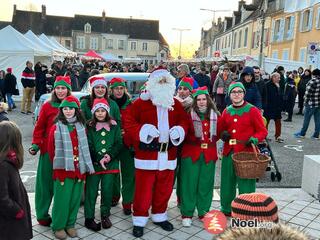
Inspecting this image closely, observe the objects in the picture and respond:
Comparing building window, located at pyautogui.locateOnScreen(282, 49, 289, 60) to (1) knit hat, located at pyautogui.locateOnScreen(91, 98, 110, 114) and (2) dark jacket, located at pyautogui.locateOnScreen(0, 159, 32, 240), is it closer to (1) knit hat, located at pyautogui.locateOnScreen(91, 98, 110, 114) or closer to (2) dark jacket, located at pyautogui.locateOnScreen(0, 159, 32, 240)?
(1) knit hat, located at pyautogui.locateOnScreen(91, 98, 110, 114)

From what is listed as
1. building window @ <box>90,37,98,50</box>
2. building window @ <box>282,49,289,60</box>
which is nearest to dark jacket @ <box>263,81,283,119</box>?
building window @ <box>282,49,289,60</box>

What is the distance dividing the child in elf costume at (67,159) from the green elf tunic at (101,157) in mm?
180

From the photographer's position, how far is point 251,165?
14.8 feet

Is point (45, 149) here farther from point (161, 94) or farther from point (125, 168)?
point (161, 94)

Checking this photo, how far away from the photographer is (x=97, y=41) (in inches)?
2712

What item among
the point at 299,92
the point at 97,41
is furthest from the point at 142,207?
the point at 97,41

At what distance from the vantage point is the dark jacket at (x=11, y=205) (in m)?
2.92

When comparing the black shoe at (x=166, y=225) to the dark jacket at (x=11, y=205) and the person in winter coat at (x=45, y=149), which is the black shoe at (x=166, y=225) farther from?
the dark jacket at (x=11, y=205)

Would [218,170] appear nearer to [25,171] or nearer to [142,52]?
[25,171]

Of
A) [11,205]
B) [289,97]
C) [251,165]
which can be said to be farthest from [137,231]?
[289,97]

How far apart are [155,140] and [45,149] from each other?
130cm

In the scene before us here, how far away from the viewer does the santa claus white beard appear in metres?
4.42

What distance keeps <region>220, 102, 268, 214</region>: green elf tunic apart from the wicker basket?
0.49ft

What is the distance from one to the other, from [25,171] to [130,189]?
2742 mm
